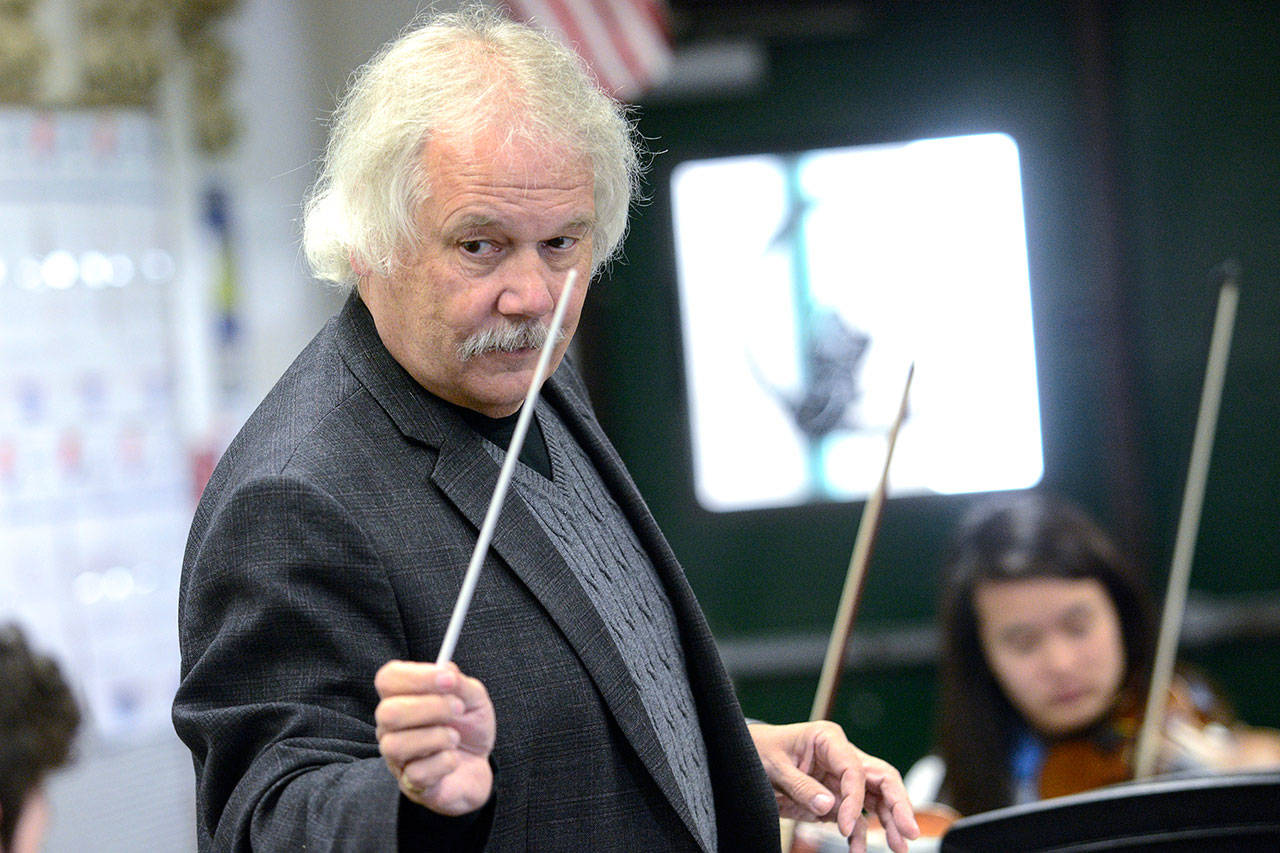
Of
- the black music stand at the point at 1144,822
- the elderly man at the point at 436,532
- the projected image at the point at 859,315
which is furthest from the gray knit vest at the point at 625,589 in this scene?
the projected image at the point at 859,315

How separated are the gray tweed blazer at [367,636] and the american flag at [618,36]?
217cm

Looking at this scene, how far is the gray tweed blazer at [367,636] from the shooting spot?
920 mm

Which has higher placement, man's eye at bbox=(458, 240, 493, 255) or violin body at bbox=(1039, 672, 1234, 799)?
man's eye at bbox=(458, 240, 493, 255)

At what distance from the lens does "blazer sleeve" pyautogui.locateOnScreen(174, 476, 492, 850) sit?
91 cm

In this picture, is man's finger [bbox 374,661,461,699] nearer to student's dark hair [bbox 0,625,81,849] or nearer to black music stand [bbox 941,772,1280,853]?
black music stand [bbox 941,772,1280,853]

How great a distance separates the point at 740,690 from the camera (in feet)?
12.8

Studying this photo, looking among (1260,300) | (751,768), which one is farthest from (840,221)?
(751,768)

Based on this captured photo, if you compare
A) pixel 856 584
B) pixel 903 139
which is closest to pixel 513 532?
pixel 856 584

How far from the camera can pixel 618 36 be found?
3.27 meters

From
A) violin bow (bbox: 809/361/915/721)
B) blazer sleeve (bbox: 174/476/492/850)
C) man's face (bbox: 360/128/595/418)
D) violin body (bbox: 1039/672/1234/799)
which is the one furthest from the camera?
violin body (bbox: 1039/672/1234/799)

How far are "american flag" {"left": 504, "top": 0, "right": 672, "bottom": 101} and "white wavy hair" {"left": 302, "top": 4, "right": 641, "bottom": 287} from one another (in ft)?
6.84

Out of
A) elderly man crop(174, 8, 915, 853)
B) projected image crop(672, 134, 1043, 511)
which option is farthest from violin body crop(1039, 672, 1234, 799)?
projected image crop(672, 134, 1043, 511)

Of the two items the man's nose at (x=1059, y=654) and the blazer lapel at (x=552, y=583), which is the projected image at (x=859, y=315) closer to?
the man's nose at (x=1059, y=654)

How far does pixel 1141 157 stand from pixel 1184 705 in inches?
68.4
